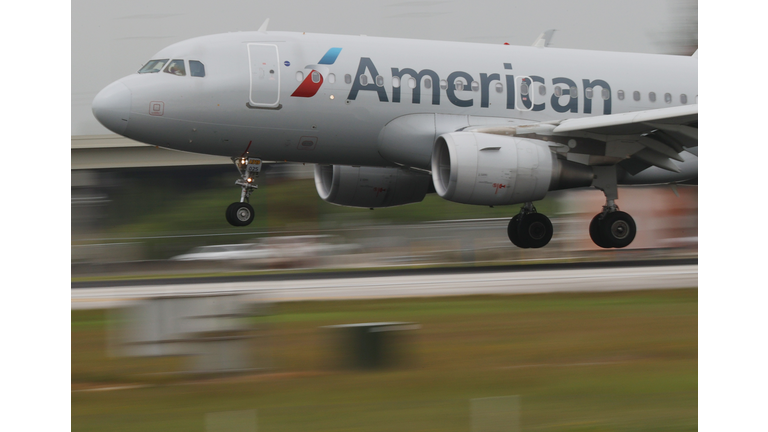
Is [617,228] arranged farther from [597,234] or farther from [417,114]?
[417,114]

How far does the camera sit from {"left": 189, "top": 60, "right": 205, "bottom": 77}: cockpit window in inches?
550

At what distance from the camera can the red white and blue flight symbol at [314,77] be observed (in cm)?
1428

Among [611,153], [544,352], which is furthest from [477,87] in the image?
[544,352]

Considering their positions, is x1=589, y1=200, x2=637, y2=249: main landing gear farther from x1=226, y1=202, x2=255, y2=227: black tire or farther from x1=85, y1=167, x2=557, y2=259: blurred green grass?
x1=226, y1=202, x2=255, y2=227: black tire

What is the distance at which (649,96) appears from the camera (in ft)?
53.6

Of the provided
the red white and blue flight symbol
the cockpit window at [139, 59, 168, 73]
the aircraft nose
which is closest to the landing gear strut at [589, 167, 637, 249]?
the red white and blue flight symbol

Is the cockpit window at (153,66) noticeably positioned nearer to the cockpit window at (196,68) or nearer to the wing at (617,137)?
the cockpit window at (196,68)

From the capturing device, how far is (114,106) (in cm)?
1341

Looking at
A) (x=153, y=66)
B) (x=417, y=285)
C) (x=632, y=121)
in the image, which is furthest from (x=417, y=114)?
(x=153, y=66)

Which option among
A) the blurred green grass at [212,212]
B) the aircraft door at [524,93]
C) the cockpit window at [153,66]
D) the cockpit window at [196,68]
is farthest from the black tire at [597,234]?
the cockpit window at [153,66]

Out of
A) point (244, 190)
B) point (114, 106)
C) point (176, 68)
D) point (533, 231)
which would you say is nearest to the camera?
point (114, 106)

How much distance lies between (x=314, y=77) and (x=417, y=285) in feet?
15.2

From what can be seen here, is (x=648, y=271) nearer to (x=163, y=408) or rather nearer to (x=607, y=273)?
(x=607, y=273)

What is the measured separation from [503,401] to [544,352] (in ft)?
4.94
